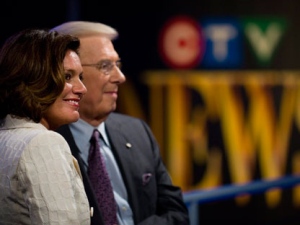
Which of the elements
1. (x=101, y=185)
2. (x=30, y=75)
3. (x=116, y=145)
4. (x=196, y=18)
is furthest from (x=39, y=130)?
(x=196, y=18)

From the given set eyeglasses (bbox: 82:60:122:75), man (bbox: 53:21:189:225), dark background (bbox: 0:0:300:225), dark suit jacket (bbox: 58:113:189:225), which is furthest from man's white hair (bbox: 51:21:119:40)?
dark background (bbox: 0:0:300:225)

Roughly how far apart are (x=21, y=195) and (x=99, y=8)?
3.83m

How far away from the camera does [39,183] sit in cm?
144

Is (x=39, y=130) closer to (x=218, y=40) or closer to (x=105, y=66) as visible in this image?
(x=105, y=66)

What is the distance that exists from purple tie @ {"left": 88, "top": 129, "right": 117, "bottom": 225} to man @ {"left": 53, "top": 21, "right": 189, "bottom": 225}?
2cm

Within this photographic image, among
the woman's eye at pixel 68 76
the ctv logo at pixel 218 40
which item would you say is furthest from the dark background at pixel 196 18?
the woman's eye at pixel 68 76

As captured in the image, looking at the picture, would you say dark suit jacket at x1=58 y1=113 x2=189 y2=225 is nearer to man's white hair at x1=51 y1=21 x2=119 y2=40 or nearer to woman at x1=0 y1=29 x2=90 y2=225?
man's white hair at x1=51 y1=21 x2=119 y2=40

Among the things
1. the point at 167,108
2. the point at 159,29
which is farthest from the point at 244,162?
the point at 159,29

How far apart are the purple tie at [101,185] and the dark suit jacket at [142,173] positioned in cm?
5

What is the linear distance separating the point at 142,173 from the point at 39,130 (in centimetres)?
80

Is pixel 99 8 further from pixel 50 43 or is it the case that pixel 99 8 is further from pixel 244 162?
pixel 50 43

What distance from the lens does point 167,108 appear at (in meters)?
5.30

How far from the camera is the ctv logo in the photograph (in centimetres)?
527

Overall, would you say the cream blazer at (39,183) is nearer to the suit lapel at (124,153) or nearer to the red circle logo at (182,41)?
the suit lapel at (124,153)
